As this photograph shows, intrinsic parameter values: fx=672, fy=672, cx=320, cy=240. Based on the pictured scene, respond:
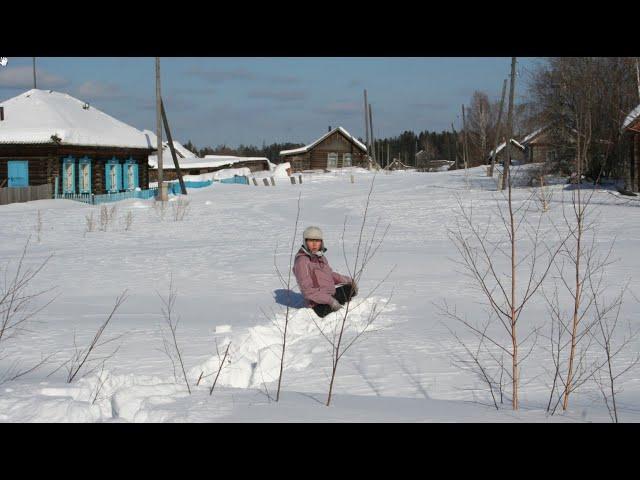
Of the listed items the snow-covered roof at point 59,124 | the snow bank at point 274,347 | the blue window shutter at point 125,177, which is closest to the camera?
the snow bank at point 274,347

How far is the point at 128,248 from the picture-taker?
17047 millimetres

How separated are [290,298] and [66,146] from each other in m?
24.2

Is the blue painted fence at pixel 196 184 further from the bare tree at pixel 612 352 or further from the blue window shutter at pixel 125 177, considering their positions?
the bare tree at pixel 612 352

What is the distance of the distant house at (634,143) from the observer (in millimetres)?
26984

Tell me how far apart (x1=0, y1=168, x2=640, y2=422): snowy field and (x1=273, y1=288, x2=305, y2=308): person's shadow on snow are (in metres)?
→ 0.12

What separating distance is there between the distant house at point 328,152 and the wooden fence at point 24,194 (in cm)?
3657

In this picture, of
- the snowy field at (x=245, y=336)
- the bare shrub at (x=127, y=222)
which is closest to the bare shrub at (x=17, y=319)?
the snowy field at (x=245, y=336)

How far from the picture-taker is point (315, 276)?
8320 millimetres

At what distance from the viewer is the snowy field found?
14.1 feet

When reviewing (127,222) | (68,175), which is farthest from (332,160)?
(127,222)

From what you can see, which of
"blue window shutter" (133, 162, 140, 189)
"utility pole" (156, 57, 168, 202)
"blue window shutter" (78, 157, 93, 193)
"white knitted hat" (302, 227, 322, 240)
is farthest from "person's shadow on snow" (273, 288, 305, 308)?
"blue window shutter" (133, 162, 140, 189)

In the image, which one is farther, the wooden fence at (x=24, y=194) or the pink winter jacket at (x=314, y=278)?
the wooden fence at (x=24, y=194)

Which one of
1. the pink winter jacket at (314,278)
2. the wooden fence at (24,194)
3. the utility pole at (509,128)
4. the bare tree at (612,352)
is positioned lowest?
the bare tree at (612,352)
